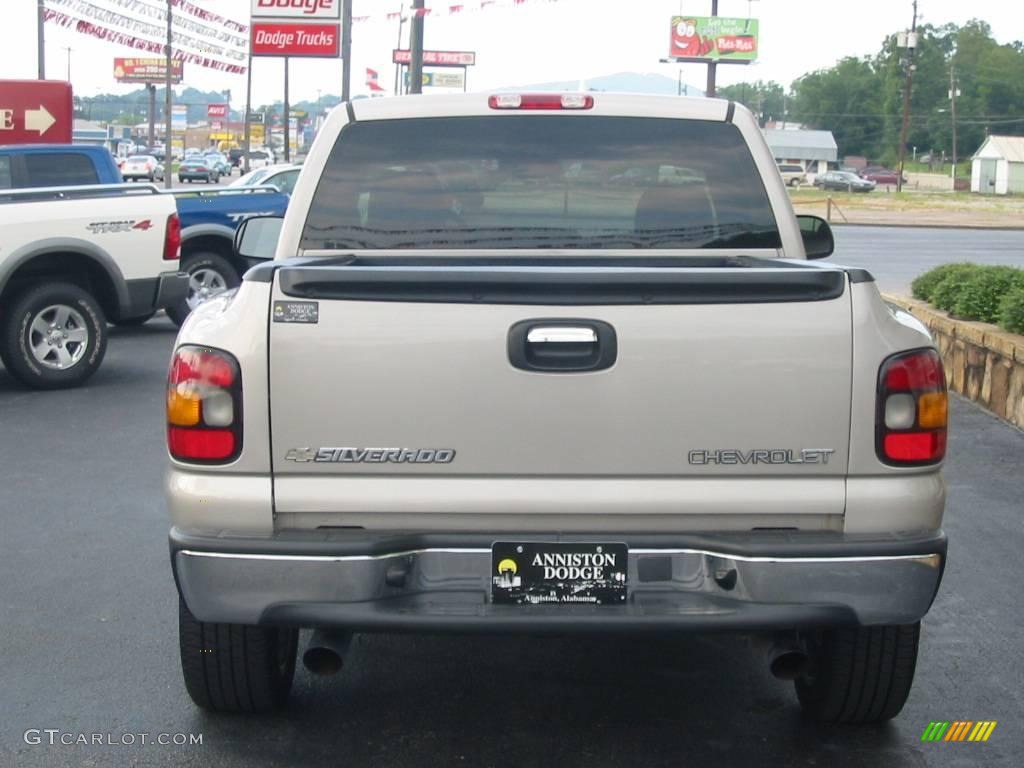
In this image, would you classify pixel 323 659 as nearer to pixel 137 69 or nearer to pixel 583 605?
pixel 583 605

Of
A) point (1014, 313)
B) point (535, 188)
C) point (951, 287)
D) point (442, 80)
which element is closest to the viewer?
point (535, 188)

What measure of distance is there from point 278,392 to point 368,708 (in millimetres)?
1340

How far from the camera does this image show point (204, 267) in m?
15.1

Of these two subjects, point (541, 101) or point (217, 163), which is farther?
point (217, 163)

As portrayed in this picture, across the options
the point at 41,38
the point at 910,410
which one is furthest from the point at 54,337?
the point at 41,38

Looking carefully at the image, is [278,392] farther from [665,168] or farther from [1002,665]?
[1002,665]

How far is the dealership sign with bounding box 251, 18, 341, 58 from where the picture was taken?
29422 mm

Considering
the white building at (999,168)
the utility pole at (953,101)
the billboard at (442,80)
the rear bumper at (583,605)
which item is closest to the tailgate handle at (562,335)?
the rear bumper at (583,605)

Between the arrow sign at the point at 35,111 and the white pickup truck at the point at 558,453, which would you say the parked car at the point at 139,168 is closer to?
the arrow sign at the point at 35,111

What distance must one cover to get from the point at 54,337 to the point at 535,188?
7.28m

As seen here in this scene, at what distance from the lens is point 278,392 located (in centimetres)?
383

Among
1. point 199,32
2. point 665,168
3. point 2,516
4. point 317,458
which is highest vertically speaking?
point 199,32

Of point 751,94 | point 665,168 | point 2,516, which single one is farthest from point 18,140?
point 751,94

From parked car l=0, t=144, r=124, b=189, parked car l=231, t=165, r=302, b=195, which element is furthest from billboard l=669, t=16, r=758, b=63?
parked car l=0, t=144, r=124, b=189
